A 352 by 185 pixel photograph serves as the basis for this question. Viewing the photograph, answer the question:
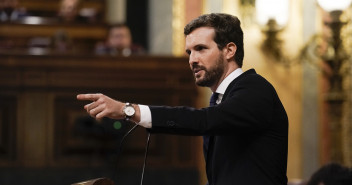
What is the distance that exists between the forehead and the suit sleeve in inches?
8.1

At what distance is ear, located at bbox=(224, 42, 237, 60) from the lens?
84.2 inches

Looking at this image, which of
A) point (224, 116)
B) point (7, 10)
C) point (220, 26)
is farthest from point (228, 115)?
point (7, 10)

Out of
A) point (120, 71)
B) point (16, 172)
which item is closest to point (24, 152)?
point (16, 172)

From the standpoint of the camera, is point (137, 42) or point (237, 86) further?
point (137, 42)

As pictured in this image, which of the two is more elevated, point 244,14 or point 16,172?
point 244,14

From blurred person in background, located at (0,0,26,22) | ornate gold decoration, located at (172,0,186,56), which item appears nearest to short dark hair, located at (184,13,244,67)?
ornate gold decoration, located at (172,0,186,56)

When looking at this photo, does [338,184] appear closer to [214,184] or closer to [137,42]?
[214,184]

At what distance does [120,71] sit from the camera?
6.13 meters

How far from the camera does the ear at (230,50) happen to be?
2.14 meters

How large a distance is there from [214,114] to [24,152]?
165 inches

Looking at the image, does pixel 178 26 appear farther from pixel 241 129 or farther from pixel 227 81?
pixel 241 129

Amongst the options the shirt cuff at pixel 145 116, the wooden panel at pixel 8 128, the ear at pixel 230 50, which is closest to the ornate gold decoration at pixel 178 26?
the wooden panel at pixel 8 128

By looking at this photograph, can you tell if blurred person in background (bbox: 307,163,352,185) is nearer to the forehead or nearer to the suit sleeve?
the suit sleeve

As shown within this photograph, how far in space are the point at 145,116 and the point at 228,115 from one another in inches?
9.4
